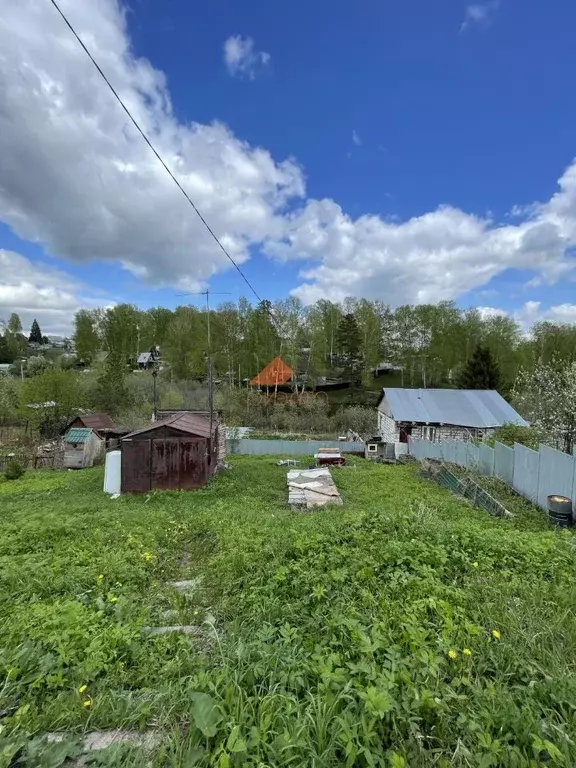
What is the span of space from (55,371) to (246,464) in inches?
600

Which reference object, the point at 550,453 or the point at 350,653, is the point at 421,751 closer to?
the point at 350,653

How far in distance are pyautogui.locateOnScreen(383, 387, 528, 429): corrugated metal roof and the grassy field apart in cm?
1766

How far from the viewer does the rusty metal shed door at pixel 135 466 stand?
10.9 m

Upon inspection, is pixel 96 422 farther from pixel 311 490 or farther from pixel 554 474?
pixel 554 474

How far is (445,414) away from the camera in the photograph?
2106cm

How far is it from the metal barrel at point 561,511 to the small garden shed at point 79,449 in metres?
17.6

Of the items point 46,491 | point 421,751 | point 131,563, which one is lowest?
point 46,491

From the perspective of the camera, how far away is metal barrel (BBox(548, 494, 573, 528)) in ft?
23.7

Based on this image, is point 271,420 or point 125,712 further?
point 271,420

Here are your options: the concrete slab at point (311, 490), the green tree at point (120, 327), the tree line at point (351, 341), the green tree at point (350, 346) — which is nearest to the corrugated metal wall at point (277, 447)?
the concrete slab at point (311, 490)

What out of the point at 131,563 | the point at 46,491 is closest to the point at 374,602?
the point at 131,563

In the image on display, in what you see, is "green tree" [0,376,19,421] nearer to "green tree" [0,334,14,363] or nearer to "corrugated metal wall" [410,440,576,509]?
"corrugated metal wall" [410,440,576,509]

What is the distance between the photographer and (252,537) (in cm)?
426

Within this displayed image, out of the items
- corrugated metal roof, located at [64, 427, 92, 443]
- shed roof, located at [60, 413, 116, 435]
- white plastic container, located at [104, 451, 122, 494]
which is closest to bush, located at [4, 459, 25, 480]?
corrugated metal roof, located at [64, 427, 92, 443]
